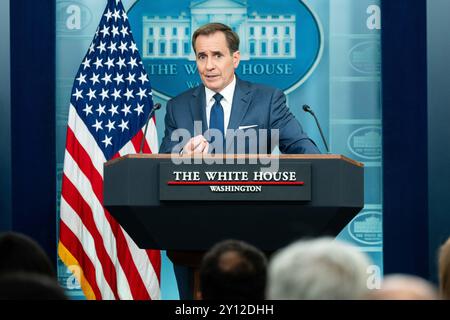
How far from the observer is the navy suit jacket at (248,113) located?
6875 mm

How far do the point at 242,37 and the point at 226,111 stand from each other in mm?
1501

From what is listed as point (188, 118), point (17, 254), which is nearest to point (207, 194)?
point (188, 118)

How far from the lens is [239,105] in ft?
23.2

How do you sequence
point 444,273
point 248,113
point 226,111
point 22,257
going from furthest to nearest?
point 226,111 < point 248,113 < point 22,257 < point 444,273

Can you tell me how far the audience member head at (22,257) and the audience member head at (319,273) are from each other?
3.07 feet

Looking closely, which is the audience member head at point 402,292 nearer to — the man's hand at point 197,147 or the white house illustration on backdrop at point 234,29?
the man's hand at point 197,147

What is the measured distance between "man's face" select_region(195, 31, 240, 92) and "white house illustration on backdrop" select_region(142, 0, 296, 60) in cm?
126

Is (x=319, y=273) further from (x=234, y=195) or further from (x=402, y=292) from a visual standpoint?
(x=234, y=195)

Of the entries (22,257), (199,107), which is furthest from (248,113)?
(22,257)

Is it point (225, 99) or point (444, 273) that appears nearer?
point (444, 273)

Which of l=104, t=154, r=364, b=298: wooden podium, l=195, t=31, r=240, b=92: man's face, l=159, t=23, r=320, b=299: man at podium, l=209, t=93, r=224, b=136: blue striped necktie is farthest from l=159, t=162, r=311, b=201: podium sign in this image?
l=195, t=31, r=240, b=92: man's face

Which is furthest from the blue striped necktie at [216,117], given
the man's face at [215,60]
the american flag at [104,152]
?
the american flag at [104,152]

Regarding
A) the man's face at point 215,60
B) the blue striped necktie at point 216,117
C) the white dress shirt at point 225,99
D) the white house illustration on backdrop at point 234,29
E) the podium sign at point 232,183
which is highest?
the white house illustration on backdrop at point 234,29

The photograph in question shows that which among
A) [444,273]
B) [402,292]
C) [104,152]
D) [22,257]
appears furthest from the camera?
[104,152]
